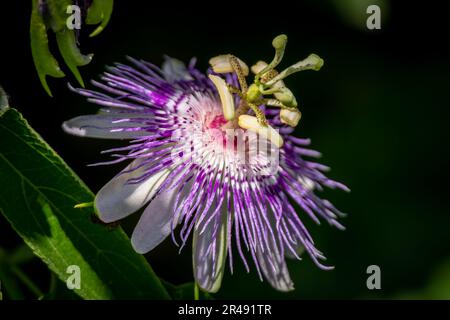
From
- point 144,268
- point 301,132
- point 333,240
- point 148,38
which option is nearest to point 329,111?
point 301,132

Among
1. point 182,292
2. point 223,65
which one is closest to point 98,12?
point 223,65

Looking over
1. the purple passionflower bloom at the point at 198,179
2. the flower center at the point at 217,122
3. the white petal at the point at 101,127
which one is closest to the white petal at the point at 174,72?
the purple passionflower bloom at the point at 198,179

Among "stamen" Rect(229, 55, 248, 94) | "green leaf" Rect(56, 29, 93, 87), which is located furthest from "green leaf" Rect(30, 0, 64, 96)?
"stamen" Rect(229, 55, 248, 94)

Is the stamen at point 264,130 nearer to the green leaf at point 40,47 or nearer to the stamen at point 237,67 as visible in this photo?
the stamen at point 237,67

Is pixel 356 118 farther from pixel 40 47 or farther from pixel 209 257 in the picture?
pixel 40 47

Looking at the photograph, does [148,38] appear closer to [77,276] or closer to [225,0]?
[225,0]
